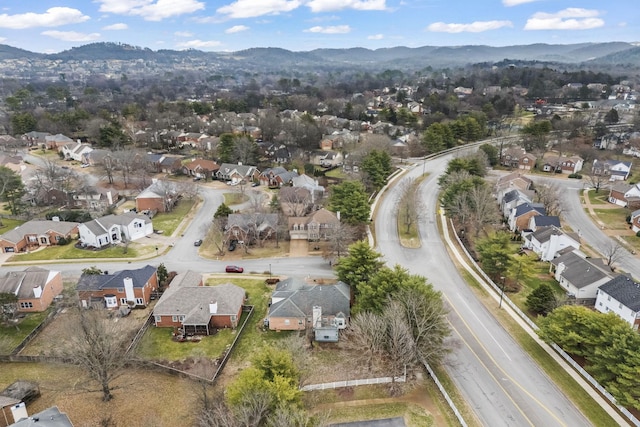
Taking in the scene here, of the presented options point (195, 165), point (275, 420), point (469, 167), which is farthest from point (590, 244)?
point (195, 165)

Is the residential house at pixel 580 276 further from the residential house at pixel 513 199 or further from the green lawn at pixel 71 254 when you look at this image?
the green lawn at pixel 71 254

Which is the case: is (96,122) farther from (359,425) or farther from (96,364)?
(359,425)

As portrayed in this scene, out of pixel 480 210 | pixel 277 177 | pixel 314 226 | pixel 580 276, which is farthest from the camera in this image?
pixel 277 177

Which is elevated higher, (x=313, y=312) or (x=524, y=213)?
(x=524, y=213)

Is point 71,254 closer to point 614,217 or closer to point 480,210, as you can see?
point 480,210

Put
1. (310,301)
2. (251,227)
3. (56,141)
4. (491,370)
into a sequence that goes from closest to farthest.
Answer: (491,370)
(310,301)
(251,227)
(56,141)

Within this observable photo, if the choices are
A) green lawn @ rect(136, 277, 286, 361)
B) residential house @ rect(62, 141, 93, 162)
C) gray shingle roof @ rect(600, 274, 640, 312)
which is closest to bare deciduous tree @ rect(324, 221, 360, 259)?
green lawn @ rect(136, 277, 286, 361)

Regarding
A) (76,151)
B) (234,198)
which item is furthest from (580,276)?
(76,151)
